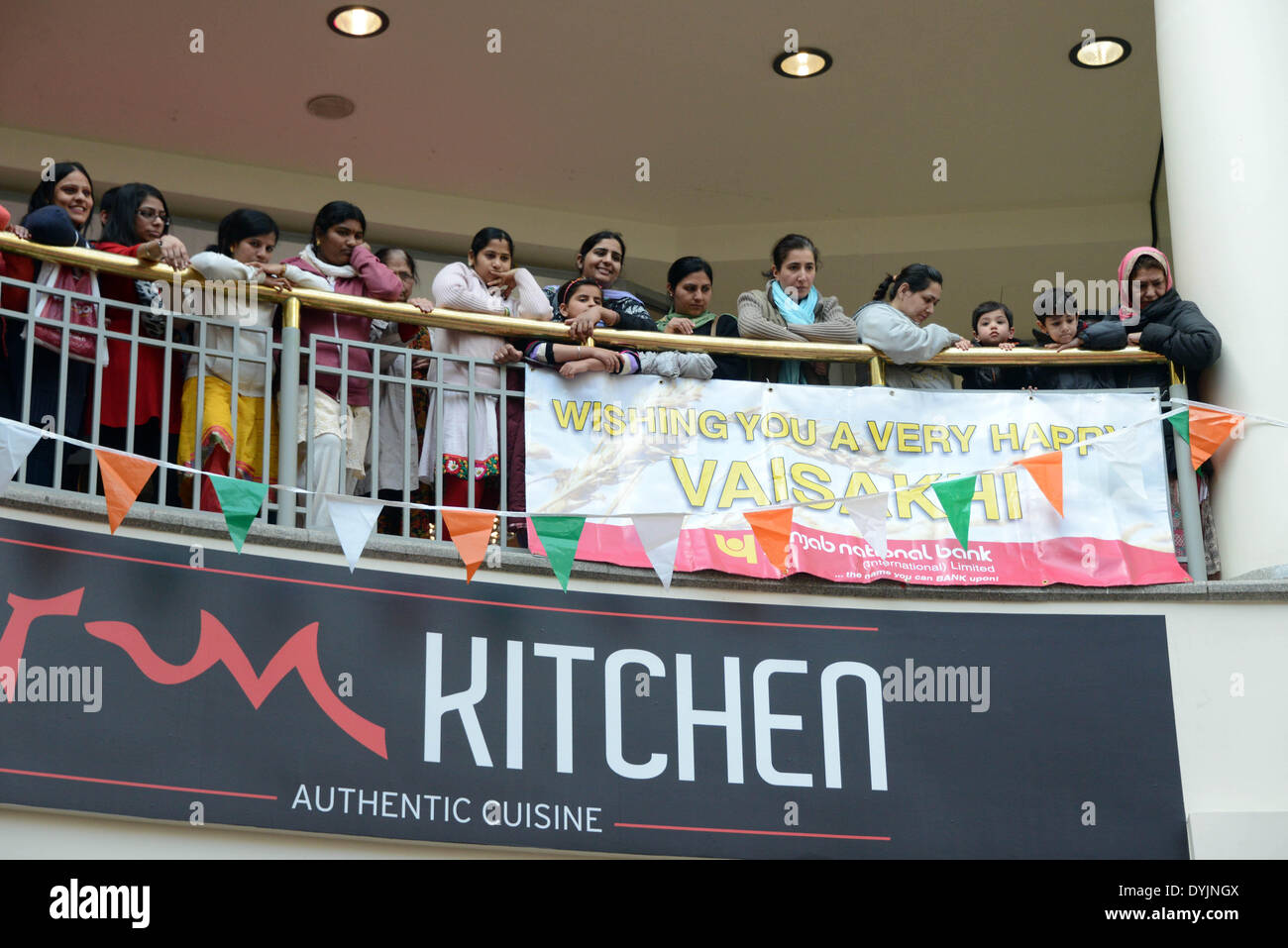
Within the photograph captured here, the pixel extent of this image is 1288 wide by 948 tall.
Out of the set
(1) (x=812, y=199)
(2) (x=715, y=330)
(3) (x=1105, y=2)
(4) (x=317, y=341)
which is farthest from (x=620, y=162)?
(4) (x=317, y=341)

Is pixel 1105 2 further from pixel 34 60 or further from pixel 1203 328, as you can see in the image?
pixel 34 60

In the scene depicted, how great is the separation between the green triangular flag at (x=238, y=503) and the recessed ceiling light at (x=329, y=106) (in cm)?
471

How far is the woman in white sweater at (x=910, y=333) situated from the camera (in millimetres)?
7316

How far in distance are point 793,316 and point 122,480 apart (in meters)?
2.89

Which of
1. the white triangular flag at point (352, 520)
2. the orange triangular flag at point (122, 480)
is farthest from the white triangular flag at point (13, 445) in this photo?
the white triangular flag at point (352, 520)

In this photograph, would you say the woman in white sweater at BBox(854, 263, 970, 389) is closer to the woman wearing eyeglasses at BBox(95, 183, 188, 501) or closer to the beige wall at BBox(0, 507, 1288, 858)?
the beige wall at BBox(0, 507, 1288, 858)

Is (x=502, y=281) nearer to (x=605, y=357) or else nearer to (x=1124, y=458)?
(x=605, y=357)

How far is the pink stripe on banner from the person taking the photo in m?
6.70

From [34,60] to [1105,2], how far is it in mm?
5639

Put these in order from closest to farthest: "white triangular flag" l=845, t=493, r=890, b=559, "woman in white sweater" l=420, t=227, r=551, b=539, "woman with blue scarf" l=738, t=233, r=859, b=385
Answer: "white triangular flag" l=845, t=493, r=890, b=559 → "woman in white sweater" l=420, t=227, r=551, b=539 → "woman with blue scarf" l=738, t=233, r=859, b=385

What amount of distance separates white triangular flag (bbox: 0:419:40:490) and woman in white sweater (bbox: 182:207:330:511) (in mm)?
665

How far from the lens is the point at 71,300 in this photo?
20.8 feet

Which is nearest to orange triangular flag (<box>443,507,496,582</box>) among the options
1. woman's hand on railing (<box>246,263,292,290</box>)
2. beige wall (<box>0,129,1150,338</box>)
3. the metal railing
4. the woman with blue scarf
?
the metal railing
